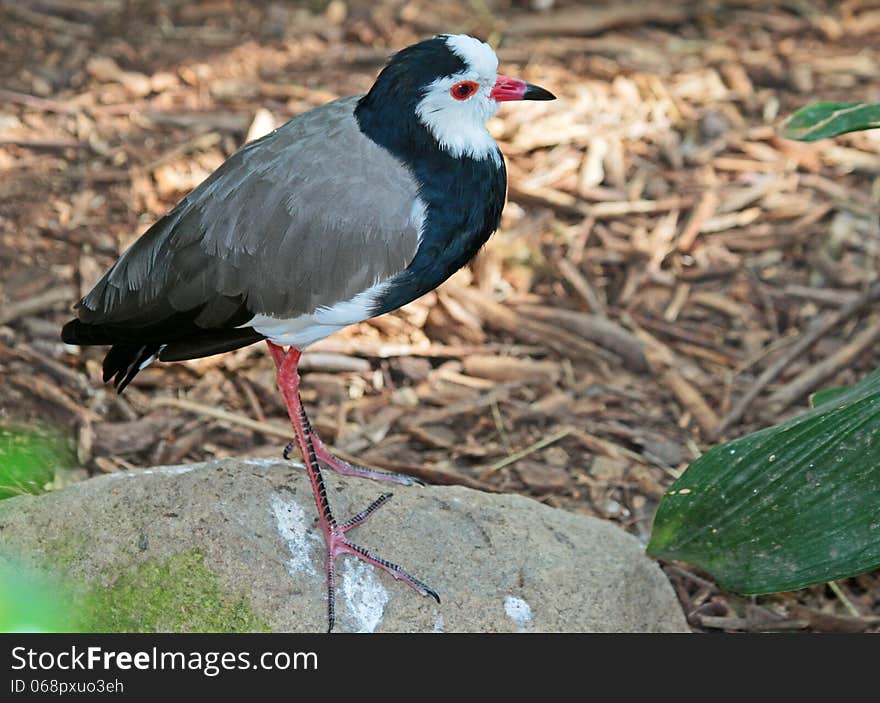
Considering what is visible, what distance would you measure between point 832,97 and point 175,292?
4.58 m

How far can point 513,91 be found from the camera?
3881 mm

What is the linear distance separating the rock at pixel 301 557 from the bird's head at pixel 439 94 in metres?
1.28

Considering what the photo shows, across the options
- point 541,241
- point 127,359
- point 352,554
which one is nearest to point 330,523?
point 352,554

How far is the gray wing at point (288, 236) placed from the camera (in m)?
3.72

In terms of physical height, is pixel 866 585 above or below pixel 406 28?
below

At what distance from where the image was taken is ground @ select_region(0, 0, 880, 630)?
4980mm

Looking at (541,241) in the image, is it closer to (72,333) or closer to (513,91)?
(513,91)

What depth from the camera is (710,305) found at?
18.9 ft

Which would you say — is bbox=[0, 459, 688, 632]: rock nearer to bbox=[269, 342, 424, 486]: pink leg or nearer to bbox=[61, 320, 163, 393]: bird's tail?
bbox=[269, 342, 424, 486]: pink leg

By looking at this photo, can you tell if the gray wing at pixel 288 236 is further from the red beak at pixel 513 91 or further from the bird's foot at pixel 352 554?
the bird's foot at pixel 352 554

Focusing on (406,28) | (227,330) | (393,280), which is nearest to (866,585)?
(393,280)

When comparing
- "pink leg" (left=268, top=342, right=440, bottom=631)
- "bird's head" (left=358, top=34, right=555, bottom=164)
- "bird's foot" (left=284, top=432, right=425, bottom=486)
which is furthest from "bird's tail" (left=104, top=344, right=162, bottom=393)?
"bird's head" (left=358, top=34, right=555, bottom=164)

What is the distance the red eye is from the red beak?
0.32 feet
